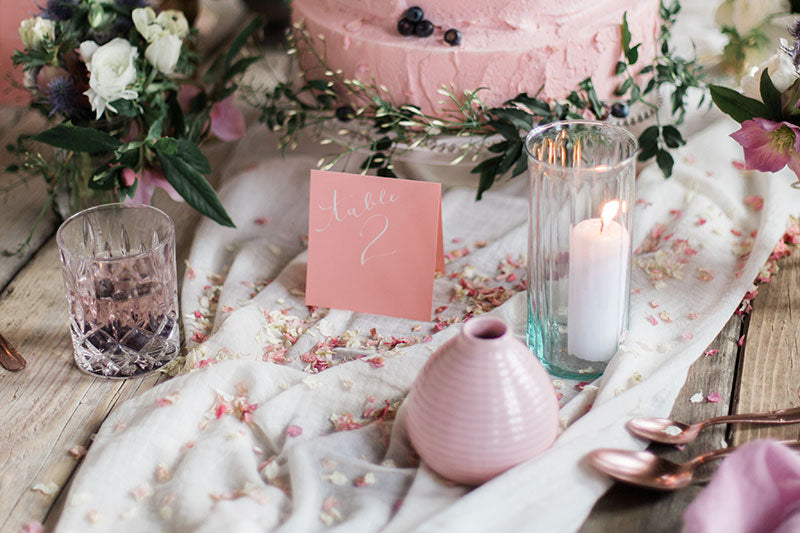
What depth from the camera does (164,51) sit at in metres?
1.04

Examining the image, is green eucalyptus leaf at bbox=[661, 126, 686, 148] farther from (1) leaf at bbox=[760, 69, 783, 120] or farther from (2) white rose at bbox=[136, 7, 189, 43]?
(2) white rose at bbox=[136, 7, 189, 43]

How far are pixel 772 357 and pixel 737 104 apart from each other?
26 cm

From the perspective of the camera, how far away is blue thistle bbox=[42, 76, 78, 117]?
3.36 ft

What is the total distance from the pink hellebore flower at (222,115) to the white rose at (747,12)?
665mm

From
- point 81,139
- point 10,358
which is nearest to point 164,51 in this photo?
point 81,139

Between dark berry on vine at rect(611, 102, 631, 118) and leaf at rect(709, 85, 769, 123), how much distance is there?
0.17m

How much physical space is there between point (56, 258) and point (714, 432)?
79cm

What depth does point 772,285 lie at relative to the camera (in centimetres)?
100

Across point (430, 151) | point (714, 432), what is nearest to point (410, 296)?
point (430, 151)

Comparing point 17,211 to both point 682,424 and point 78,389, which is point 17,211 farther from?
point 682,424

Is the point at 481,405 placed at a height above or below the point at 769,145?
below

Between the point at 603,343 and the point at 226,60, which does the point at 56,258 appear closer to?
the point at 226,60

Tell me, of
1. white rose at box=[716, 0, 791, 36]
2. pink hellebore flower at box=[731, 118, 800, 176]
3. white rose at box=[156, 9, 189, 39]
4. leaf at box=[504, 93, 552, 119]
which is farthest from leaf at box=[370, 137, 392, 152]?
white rose at box=[716, 0, 791, 36]

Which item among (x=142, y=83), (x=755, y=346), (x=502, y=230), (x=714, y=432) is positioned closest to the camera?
(x=714, y=432)
